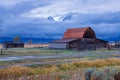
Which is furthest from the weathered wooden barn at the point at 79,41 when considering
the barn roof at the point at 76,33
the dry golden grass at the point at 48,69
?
the dry golden grass at the point at 48,69

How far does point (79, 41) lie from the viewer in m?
64.2

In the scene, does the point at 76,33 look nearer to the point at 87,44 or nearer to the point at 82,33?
the point at 82,33

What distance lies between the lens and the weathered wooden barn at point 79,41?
6328 cm

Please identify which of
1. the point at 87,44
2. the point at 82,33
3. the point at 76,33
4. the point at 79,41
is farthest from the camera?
the point at 76,33

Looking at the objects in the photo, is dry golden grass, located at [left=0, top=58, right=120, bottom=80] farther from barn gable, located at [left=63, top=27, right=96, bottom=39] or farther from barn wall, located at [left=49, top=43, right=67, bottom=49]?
barn gable, located at [left=63, top=27, right=96, bottom=39]

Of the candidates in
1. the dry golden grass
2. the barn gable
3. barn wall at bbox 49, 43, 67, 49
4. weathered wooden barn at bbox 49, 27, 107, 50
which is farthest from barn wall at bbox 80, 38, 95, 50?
the dry golden grass

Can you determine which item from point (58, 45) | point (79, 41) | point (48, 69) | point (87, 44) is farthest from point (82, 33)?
point (48, 69)

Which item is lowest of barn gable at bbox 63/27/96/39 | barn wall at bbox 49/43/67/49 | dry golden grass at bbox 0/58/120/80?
dry golden grass at bbox 0/58/120/80

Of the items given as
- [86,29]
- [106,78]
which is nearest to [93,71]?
[106,78]

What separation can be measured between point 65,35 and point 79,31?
5.49 meters

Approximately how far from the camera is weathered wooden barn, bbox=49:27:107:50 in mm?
63281

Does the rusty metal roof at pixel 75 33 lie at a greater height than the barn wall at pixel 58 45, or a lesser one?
greater

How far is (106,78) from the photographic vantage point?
11.2m

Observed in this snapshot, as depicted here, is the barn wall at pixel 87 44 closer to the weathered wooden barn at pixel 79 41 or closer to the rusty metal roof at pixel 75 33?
the weathered wooden barn at pixel 79 41
